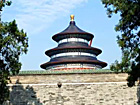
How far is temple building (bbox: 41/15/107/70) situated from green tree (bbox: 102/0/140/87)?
13.3 metres

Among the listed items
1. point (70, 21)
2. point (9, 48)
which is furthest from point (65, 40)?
point (9, 48)

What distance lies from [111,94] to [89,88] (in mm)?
1062

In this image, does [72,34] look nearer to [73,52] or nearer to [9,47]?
[73,52]

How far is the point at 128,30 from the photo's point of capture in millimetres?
12445

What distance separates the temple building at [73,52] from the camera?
86.3ft

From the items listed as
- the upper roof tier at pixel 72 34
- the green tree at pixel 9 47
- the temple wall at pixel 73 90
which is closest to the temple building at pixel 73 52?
the upper roof tier at pixel 72 34

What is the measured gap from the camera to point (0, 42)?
40.3 ft

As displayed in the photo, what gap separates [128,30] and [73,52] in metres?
15.1

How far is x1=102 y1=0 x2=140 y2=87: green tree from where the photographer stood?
39.3 feet

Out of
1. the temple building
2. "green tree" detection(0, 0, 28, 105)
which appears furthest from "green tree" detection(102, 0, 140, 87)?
the temple building

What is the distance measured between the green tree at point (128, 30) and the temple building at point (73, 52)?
13.3m

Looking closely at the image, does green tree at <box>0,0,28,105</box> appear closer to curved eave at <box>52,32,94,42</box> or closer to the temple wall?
the temple wall

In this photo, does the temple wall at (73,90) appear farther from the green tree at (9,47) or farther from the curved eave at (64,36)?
the curved eave at (64,36)

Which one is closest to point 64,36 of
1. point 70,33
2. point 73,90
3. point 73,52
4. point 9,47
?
point 70,33
